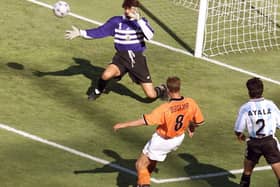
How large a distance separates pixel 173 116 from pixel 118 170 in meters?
2.01

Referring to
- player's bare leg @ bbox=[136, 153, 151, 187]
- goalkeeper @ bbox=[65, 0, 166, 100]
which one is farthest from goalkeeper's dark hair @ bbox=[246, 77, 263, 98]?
goalkeeper @ bbox=[65, 0, 166, 100]

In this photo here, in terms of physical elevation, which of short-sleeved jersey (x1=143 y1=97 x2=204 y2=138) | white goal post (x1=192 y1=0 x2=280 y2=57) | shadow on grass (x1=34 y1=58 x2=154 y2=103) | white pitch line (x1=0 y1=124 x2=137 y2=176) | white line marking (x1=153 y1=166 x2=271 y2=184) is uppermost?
short-sleeved jersey (x1=143 y1=97 x2=204 y2=138)

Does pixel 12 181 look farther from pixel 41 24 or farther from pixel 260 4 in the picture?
pixel 260 4

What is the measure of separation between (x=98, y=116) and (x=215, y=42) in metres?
5.19

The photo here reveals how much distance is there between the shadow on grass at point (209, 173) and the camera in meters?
13.9

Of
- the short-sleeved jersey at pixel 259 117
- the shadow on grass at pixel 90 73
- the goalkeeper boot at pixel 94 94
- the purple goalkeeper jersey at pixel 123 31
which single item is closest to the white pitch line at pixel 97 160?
the short-sleeved jersey at pixel 259 117

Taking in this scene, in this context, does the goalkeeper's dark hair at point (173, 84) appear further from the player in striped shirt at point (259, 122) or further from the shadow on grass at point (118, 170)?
the shadow on grass at point (118, 170)

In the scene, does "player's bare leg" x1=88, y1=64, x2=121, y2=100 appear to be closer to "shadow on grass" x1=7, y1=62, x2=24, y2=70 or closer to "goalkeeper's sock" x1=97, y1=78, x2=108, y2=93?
"goalkeeper's sock" x1=97, y1=78, x2=108, y2=93

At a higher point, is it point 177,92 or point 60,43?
point 177,92

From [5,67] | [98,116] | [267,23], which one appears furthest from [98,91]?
[267,23]

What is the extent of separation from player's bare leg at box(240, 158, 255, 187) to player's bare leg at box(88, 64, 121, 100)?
418 centimetres

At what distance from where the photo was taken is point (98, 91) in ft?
55.3

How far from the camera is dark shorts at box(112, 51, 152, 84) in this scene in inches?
655

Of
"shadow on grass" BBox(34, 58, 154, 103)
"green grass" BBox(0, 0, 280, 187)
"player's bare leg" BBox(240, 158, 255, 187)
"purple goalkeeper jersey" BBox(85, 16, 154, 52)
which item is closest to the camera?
"player's bare leg" BBox(240, 158, 255, 187)
